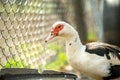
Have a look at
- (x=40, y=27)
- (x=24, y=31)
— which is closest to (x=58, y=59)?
(x=40, y=27)

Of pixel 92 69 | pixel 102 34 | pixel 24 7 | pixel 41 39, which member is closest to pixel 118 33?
pixel 102 34

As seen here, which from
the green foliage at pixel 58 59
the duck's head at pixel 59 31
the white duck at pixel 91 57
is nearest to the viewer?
the white duck at pixel 91 57

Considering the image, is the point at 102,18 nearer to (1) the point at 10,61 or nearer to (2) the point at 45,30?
(2) the point at 45,30

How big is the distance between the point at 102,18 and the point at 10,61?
6.13ft

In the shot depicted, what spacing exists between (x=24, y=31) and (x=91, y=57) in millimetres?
948

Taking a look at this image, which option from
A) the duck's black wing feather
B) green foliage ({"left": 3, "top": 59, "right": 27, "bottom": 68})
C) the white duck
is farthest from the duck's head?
green foliage ({"left": 3, "top": 59, "right": 27, "bottom": 68})

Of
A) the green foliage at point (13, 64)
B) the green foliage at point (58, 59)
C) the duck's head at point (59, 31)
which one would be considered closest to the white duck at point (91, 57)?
the duck's head at point (59, 31)

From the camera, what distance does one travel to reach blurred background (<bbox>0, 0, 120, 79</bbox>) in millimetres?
3193

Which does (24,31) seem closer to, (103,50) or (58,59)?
(103,50)

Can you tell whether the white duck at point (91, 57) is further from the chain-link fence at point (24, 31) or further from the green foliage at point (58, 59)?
the green foliage at point (58, 59)

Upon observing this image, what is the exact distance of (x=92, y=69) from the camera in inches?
119

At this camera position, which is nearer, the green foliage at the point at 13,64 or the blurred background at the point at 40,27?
the green foliage at the point at 13,64

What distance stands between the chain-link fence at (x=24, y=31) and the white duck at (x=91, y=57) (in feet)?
1.24

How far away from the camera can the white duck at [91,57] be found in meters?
3.02
